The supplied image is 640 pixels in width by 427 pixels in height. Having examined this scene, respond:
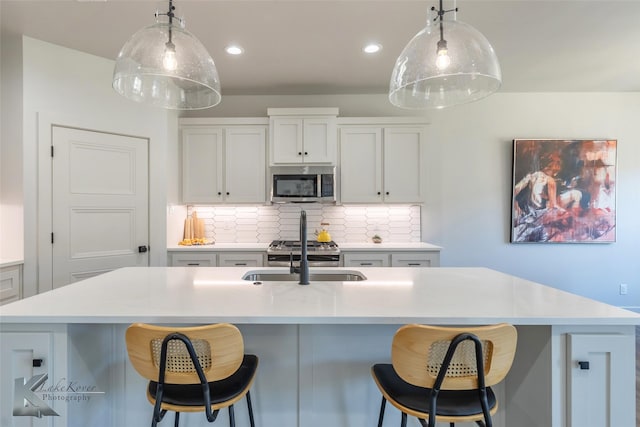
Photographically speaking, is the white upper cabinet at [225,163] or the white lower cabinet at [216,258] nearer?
the white lower cabinet at [216,258]

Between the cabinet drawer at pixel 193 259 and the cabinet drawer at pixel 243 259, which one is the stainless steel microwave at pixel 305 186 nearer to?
the cabinet drawer at pixel 243 259

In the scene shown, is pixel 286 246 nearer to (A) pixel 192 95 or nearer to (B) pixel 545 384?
(A) pixel 192 95

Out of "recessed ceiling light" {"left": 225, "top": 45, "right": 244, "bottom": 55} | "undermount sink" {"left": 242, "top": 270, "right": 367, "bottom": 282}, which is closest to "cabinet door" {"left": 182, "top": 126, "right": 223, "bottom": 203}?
"recessed ceiling light" {"left": 225, "top": 45, "right": 244, "bottom": 55}

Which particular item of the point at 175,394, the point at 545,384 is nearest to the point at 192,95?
the point at 175,394

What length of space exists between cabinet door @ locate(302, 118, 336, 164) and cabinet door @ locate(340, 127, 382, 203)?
5.7 inches

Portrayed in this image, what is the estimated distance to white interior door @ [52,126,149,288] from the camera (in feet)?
8.75

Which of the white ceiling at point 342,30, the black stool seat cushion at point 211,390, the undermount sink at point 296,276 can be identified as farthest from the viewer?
the white ceiling at point 342,30

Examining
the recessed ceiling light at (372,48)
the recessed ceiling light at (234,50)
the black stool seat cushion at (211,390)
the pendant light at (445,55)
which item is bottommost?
the black stool seat cushion at (211,390)

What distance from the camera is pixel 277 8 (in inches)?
84.7

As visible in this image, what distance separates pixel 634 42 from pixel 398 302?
324cm

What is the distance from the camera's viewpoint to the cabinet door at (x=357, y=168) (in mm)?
3459

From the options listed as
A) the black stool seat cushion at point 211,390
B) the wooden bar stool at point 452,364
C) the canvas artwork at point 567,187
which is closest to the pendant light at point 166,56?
the black stool seat cushion at point 211,390

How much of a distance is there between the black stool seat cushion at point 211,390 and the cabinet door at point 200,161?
2556mm

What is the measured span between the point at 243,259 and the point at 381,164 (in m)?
1.85
